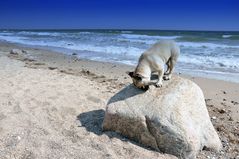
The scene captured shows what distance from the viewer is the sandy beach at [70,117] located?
4.43 meters

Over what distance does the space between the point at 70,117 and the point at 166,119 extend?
199 centimetres

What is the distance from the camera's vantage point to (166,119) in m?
4.43

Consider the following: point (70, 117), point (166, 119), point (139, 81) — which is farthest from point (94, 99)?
point (166, 119)

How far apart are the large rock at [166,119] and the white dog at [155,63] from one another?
0.61 feet

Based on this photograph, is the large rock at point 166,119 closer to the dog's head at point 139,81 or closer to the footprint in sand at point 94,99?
the dog's head at point 139,81

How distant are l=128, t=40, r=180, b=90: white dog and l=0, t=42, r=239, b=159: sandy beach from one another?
96cm

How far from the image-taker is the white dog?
500 cm

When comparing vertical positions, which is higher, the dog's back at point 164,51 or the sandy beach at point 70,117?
the dog's back at point 164,51

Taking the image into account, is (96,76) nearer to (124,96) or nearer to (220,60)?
(124,96)

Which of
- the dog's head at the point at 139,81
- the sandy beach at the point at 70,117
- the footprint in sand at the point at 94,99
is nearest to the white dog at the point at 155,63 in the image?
the dog's head at the point at 139,81

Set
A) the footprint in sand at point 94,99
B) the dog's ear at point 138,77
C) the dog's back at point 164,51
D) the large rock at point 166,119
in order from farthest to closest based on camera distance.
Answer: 1. the footprint in sand at point 94,99
2. the dog's back at point 164,51
3. the dog's ear at point 138,77
4. the large rock at point 166,119

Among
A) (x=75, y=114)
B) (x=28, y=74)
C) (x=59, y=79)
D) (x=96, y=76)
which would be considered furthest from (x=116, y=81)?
(x=75, y=114)

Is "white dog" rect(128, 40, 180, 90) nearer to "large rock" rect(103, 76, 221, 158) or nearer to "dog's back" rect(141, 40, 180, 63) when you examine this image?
"dog's back" rect(141, 40, 180, 63)

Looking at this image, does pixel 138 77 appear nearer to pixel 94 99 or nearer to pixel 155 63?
pixel 155 63
